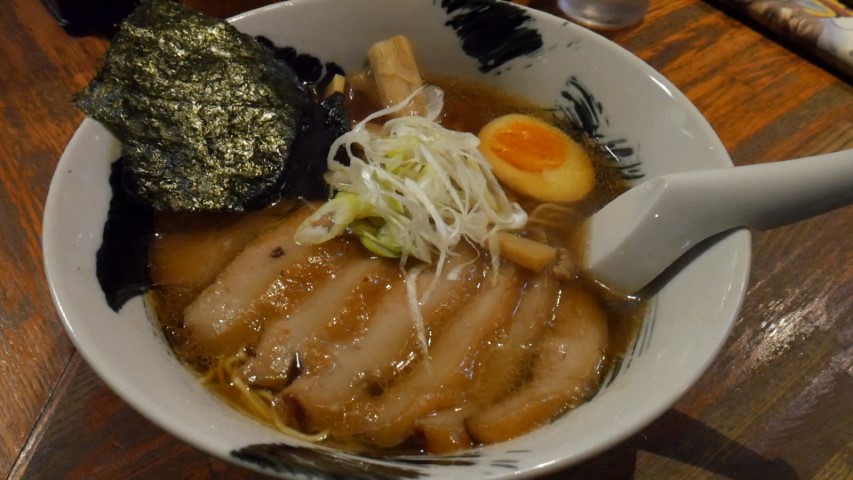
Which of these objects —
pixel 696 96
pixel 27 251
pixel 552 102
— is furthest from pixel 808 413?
pixel 27 251

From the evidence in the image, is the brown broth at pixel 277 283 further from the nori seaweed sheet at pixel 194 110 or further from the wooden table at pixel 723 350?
the wooden table at pixel 723 350

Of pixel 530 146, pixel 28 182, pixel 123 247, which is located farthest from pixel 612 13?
pixel 28 182

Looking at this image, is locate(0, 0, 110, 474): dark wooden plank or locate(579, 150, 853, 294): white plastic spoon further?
locate(0, 0, 110, 474): dark wooden plank

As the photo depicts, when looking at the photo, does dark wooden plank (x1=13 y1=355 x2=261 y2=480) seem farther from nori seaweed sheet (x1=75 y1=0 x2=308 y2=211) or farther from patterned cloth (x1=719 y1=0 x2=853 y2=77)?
patterned cloth (x1=719 y1=0 x2=853 y2=77)

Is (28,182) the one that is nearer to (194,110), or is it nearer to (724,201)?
(194,110)

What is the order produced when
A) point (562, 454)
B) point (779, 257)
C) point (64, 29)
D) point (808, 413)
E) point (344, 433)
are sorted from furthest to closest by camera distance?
point (64, 29), point (779, 257), point (808, 413), point (344, 433), point (562, 454)

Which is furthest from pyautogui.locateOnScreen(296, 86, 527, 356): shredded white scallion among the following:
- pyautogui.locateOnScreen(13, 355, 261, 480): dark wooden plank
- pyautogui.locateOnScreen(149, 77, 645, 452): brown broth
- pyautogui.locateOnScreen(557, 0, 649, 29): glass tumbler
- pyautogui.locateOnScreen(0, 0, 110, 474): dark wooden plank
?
pyautogui.locateOnScreen(557, 0, 649, 29): glass tumbler

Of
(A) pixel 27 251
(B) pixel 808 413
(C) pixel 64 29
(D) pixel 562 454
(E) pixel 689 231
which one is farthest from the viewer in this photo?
(C) pixel 64 29

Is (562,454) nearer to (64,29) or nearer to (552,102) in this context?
(552,102)
